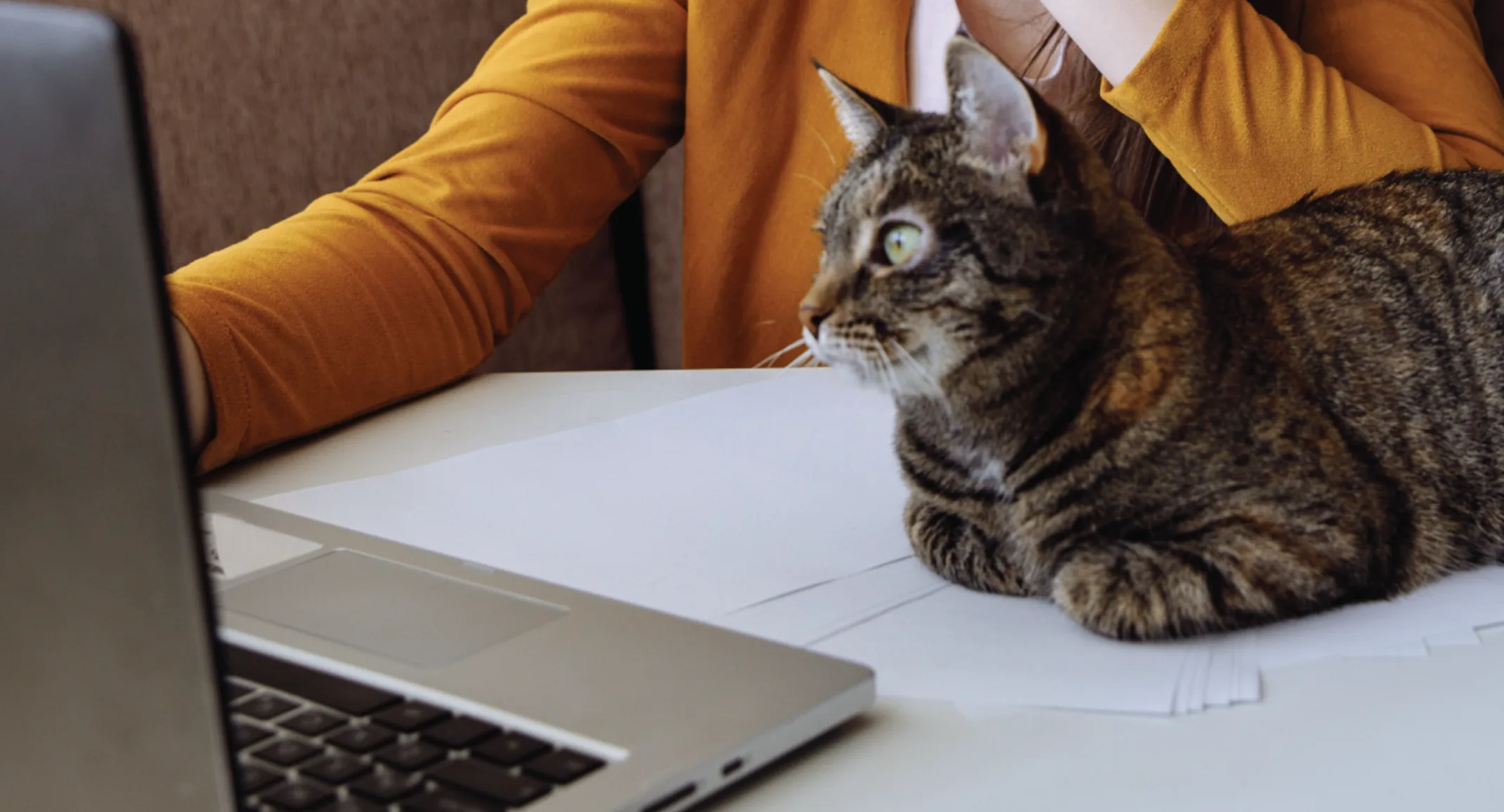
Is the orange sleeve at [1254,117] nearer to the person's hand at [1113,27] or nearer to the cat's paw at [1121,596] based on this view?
the person's hand at [1113,27]

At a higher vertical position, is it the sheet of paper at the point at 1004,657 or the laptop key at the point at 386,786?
the laptop key at the point at 386,786

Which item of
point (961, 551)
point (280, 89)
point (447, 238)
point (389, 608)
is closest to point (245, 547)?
point (389, 608)

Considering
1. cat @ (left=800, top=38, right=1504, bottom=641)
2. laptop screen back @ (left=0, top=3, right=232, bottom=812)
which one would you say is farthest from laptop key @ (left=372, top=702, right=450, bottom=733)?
cat @ (left=800, top=38, right=1504, bottom=641)

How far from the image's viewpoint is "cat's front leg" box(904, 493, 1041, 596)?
60 cm

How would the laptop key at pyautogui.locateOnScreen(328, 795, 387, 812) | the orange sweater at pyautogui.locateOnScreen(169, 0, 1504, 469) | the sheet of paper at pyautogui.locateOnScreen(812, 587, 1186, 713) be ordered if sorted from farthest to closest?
the orange sweater at pyautogui.locateOnScreen(169, 0, 1504, 469) < the sheet of paper at pyautogui.locateOnScreen(812, 587, 1186, 713) < the laptop key at pyautogui.locateOnScreen(328, 795, 387, 812)

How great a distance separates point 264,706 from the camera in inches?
17.5

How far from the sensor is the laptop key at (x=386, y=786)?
0.39 m

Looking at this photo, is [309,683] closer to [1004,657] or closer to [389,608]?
[389,608]

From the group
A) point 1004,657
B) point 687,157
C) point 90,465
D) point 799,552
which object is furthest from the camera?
point 687,157

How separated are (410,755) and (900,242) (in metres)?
0.30

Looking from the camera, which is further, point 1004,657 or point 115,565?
point 1004,657

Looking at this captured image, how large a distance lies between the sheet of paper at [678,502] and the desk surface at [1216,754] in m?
0.15

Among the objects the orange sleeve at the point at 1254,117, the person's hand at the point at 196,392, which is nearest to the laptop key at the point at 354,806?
the person's hand at the point at 196,392

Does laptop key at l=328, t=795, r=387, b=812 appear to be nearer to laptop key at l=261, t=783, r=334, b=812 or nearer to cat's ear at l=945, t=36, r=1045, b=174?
laptop key at l=261, t=783, r=334, b=812
